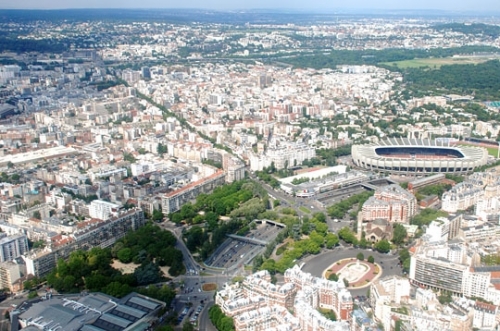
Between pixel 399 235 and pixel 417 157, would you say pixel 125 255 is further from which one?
pixel 417 157

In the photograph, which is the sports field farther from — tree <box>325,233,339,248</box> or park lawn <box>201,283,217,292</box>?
park lawn <box>201,283,217,292</box>

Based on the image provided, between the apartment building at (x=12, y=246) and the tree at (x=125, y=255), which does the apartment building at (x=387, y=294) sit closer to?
the tree at (x=125, y=255)

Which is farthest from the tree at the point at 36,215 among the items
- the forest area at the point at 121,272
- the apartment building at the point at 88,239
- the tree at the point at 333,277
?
the tree at the point at 333,277

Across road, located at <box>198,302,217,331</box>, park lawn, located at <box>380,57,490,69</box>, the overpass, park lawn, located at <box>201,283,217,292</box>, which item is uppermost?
park lawn, located at <box>380,57,490,69</box>

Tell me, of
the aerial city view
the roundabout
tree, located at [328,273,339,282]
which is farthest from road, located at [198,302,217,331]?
the roundabout

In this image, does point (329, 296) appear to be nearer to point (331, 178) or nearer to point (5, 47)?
point (331, 178)

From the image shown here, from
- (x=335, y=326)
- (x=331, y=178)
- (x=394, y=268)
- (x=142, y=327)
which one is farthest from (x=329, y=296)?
(x=331, y=178)
